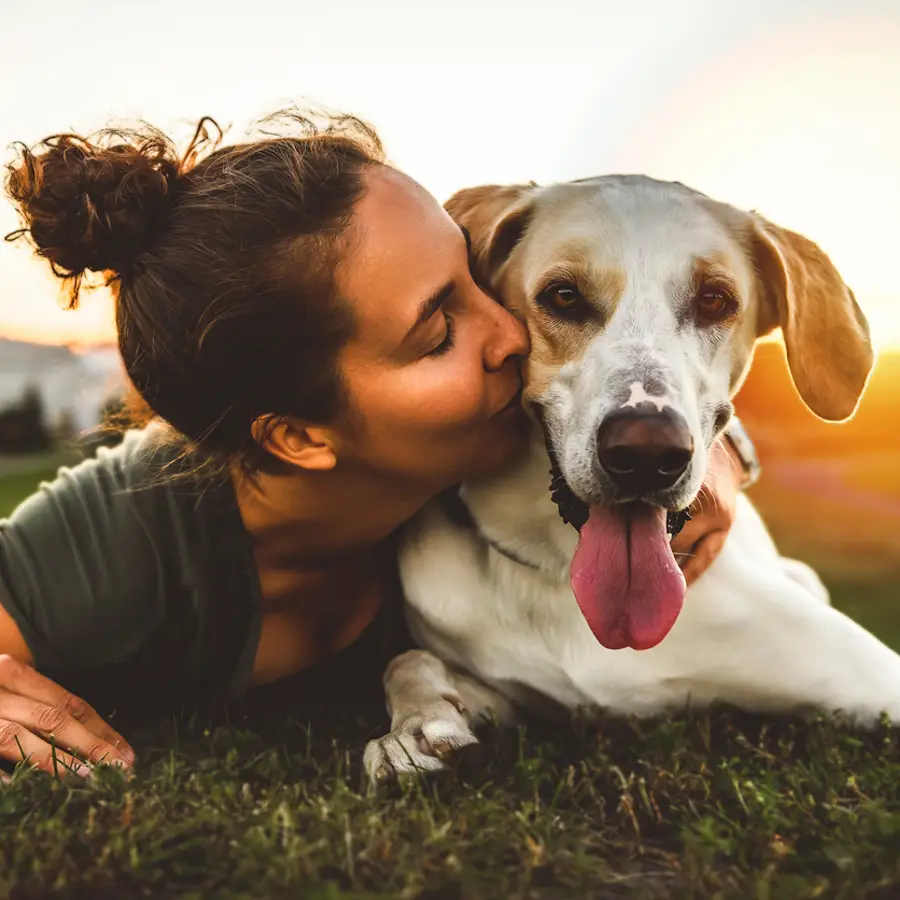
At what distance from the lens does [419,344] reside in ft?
8.38

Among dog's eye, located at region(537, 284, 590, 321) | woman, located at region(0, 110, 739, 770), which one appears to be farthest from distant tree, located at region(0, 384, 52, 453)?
dog's eye, located at region(537, 284, 590, 321)

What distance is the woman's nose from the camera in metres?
2.53

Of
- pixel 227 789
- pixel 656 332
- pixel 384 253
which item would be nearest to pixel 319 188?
pixel 384 253

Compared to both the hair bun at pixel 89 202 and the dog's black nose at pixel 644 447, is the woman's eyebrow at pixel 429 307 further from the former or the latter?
the hair bun at pixel 89 202

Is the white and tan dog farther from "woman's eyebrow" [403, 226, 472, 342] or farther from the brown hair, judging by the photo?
the brown hair

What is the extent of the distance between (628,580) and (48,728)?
4.55 feet

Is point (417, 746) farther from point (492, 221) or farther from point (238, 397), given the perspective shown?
point (492, 221)

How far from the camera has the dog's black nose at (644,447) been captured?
2.16 metres

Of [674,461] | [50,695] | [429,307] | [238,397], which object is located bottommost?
[50,695]

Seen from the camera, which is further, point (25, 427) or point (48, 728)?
point (25, 427)

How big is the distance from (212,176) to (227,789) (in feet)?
4.87

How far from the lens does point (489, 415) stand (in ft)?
8.45

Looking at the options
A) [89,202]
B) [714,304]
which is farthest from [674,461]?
[89,202]

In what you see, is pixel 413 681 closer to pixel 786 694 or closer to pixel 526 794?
A: pixel 526 794
